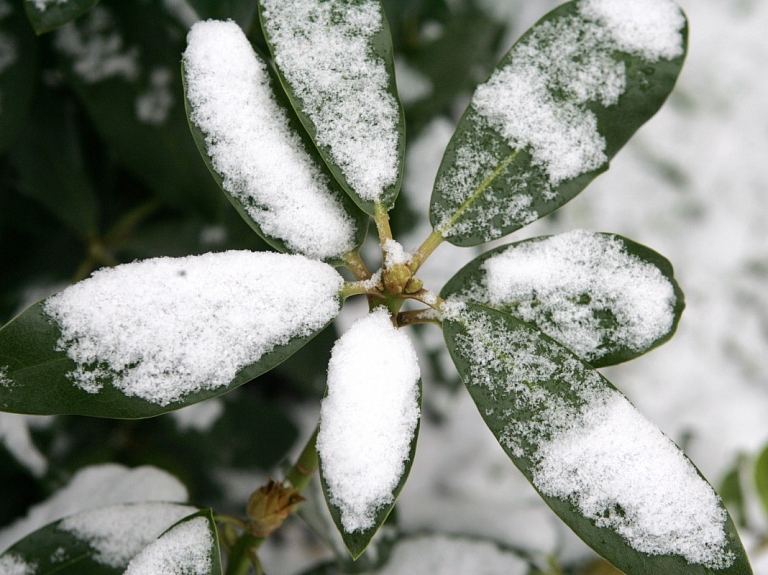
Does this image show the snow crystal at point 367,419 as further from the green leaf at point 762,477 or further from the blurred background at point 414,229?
the green leaf at point 762,477

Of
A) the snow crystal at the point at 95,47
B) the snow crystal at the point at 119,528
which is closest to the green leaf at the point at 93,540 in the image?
the snow crystal at the point at 119,528

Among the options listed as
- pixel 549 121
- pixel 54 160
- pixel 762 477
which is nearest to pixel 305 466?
pixel 549 121

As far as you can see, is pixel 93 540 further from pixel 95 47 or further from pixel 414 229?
pixel 414 229

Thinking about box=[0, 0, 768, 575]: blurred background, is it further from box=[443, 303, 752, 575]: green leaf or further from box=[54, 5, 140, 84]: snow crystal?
box=[443, 303, 752, 575]: green leaf

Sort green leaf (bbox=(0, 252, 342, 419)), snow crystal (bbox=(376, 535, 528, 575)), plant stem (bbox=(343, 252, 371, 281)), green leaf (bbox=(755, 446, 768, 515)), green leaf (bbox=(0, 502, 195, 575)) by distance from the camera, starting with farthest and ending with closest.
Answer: green leaf (bbox=(755, 446, 768, 515)), snow crystal (bbox=(376, 535, 528, 575)), green leaf (bbox=(0, 502, 195, 575)), plant stem (bbox=(343, 252, 371, 281)), green leaf (bbox=(0, 252, 342, 419))

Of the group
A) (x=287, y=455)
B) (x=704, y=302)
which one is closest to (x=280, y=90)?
(x=287, y=455)

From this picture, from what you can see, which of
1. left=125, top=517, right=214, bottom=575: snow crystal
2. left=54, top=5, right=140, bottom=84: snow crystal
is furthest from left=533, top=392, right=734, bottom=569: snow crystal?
left=54, top=5, right=140, bottom=84: snow crystal

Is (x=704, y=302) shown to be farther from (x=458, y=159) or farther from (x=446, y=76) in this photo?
(x=458, y=159)
